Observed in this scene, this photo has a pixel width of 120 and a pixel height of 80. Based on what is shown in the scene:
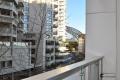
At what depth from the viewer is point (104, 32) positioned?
137 inches

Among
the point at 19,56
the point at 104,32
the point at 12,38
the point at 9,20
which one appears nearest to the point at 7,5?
the point at 9,20

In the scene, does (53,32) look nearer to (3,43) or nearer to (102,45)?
(3,43)

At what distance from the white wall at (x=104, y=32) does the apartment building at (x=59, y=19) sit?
159 centimetres

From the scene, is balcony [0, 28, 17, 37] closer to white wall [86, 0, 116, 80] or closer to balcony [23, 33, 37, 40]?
balcony [23, 33, 37, 40]

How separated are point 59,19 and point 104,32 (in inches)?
93.8

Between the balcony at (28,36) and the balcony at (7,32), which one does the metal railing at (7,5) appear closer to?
the balcony at (7,32)

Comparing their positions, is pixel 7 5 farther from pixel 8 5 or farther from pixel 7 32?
pixel 7 32

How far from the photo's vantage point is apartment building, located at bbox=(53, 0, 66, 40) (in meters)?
5.25

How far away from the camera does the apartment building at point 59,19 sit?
5.25 meters

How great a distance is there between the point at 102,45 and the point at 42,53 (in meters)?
2.33

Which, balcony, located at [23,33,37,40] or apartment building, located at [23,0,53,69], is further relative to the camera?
balcony, located at [23,33,37,40]

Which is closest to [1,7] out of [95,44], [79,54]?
[79,54]

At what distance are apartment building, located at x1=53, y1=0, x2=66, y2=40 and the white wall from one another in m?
1.59

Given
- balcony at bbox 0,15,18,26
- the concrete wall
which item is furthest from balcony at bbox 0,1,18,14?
the concrete wall
